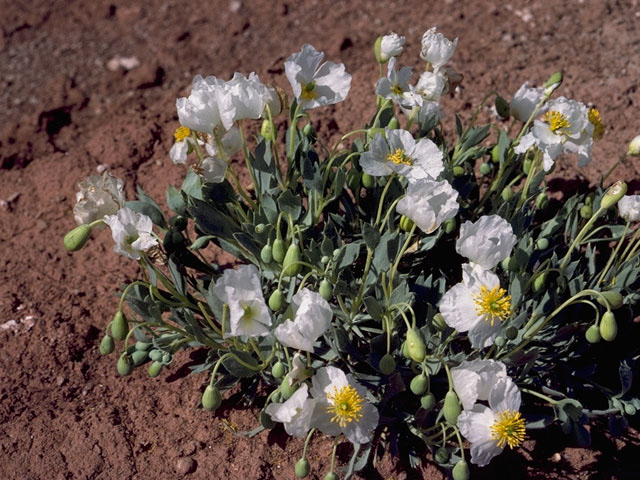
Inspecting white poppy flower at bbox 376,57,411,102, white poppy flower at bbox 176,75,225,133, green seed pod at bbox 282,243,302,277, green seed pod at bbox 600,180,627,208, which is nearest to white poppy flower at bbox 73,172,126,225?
white poppy flower at bbox 176,75,225,133

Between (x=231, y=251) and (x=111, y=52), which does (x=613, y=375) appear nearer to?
(x=231, y=251)

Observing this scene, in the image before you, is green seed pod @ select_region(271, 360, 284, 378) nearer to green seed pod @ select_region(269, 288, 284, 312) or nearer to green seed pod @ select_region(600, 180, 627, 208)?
green seed pod @ select_region(269, 288, 284, 312)

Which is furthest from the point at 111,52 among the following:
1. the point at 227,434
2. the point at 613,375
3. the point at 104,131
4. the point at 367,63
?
the point at 613,375

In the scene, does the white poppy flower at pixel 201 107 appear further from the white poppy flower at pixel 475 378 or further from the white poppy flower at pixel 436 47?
the white poppy flower at pixel 475 378

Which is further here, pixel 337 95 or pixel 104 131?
pixel 104 131

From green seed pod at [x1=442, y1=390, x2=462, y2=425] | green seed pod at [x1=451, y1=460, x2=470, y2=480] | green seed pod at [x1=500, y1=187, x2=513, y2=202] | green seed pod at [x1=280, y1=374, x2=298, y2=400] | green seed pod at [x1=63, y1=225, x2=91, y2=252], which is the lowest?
green seed pod at [x1=451, y1=460, x2=470, y2=480]

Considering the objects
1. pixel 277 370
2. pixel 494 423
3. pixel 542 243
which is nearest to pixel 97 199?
pixel 277 370
